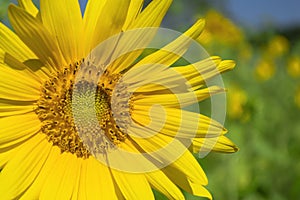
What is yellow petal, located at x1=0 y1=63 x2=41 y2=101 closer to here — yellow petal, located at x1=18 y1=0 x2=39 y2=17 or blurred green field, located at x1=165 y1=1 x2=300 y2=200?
yellow petal, located at x1=18 y1=0 x2=39 y2=17

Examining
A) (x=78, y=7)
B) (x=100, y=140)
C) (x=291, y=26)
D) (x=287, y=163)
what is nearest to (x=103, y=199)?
(x=100, y=140)

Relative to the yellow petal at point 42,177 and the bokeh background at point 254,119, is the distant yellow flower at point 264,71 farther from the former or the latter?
the yellow petal at point 42,177

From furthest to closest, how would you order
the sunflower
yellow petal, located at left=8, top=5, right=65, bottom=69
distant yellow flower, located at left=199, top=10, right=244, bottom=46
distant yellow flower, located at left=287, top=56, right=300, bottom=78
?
1. distant yellow flower, located at left=287, top=56, right=300, bottom=78
2. distant yellow flower, located at left=199, top=10, right=244, bottom=46
3. the sunflower
4. yellow petal, located at left=8, top=5, right=65, bottom=69

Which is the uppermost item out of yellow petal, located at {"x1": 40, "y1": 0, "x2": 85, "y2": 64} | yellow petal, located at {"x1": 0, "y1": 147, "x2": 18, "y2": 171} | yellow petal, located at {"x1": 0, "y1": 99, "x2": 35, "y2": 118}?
yellow petal, located at {"x1": 40, "y1": 0, "x2": 85, "y2": 64}

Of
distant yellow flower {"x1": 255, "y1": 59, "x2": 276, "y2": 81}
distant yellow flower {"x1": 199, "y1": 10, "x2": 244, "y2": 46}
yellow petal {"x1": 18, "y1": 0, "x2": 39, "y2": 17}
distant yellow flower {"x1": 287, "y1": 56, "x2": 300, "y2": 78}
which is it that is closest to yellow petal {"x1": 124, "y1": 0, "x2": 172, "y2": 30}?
yellow petal {"x1": 18, "y1": 0, "x2": 39, "y2": 17}

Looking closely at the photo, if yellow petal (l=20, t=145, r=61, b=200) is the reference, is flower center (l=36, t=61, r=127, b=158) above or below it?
above

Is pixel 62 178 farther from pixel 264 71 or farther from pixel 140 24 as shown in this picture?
pixel 264 71

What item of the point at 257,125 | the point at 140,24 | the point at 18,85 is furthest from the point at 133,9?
the point at 257,125

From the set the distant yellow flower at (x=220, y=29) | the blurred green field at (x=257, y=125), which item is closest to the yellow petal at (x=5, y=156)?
the blurred green field at (x=257, y=125)
